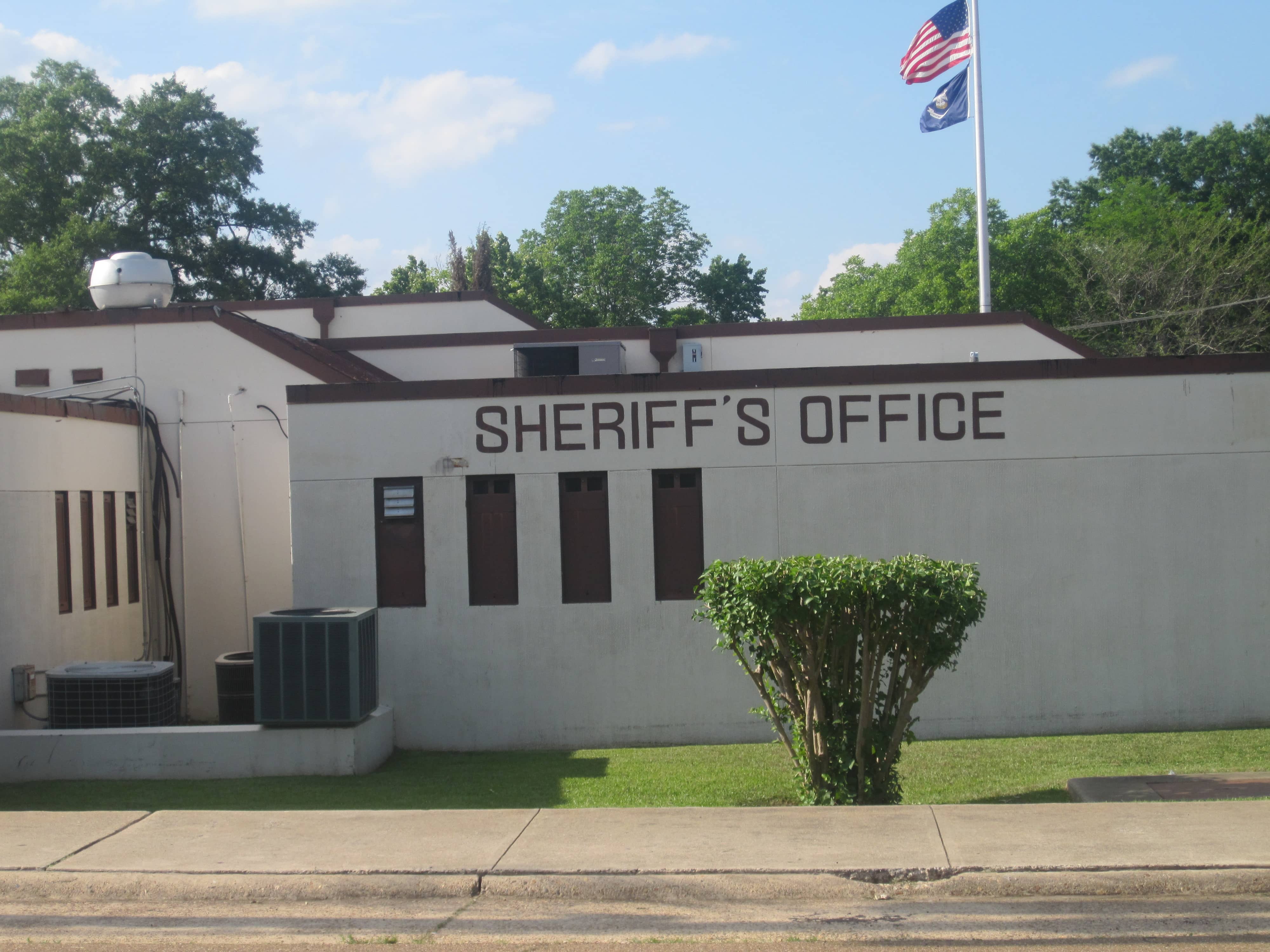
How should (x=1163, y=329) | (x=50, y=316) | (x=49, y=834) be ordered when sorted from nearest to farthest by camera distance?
1. (x=49, y=834)
2. (x=50, y=316)
3. (x=1163, y=329)

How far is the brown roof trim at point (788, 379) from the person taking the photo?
38.6ft

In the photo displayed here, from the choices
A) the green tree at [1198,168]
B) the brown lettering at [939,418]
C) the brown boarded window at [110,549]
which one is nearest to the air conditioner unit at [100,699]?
the brown boarded window at [110,549]

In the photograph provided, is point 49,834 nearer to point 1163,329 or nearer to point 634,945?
point 634,945

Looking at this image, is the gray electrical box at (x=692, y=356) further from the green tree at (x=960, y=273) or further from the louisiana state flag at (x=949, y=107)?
the green tree at (x=960, y=273)

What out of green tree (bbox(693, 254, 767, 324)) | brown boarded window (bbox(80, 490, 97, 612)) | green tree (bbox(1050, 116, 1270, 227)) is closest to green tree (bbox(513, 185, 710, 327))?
green tree (bbox(693, 254, 767, 324))

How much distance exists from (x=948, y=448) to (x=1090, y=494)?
1.49m

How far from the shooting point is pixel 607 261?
2303 inches

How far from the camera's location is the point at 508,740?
11.9 meters

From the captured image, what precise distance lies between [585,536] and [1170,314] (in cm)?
3413

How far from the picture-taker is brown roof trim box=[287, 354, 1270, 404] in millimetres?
11758

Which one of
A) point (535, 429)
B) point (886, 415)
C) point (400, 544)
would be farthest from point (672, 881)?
point (886, 415)

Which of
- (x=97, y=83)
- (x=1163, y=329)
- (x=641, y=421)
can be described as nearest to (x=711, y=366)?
(x=641, y=421)

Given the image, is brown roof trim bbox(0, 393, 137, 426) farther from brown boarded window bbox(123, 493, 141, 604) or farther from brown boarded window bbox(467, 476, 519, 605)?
brown boarded window bbox(467, 476, 519, 605)

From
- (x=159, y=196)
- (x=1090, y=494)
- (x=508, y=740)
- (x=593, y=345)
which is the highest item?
(x=159, y=196)
